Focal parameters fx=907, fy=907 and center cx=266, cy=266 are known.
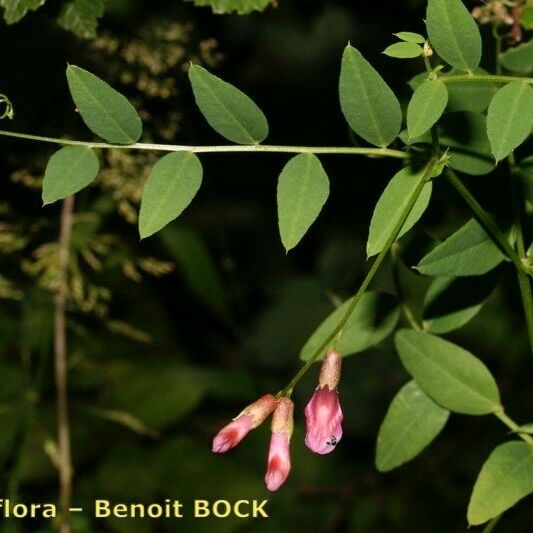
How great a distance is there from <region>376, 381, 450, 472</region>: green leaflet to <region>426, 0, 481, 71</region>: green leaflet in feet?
1.22

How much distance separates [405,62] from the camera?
155 centimetres

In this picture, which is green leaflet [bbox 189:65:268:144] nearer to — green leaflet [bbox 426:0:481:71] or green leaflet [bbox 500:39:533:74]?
green leaflet [bbox 426:0:481:71]

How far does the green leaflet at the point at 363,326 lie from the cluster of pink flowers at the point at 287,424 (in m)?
0.13

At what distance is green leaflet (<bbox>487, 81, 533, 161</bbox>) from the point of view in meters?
0.72

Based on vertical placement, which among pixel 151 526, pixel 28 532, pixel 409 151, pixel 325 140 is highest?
pixel 409 151

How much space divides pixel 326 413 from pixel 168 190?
234 mm

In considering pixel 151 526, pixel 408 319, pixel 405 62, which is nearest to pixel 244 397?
pixel 151 526

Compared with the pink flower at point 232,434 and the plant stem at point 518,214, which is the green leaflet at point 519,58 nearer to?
the plant stem at point 518,214

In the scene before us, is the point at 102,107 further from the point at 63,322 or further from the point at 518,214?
the point at 63,322

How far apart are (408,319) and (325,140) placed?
0.91 m

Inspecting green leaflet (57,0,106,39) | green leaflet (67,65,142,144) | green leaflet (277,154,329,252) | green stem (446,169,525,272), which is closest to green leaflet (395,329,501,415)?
green stem (446,169,525,272)

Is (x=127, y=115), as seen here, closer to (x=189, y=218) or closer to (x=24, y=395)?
(x=24, y=395)

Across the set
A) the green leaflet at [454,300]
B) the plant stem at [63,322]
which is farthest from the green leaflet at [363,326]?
the plant stem at [63,322]

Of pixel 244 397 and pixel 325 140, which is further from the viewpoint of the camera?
pixel 244 397
